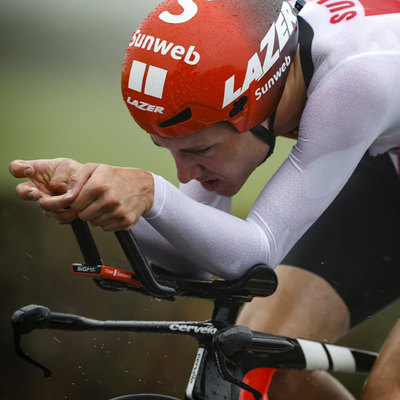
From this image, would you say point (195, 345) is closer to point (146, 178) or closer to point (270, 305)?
point (270, 305)

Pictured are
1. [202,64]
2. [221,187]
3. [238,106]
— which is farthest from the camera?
[221,187]

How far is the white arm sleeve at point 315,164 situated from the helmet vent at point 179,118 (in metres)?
0.23

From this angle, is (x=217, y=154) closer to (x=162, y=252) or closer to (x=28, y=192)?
(x=162, y=252)

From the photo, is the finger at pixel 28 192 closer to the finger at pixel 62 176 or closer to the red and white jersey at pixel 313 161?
the finger at pixel 62 176

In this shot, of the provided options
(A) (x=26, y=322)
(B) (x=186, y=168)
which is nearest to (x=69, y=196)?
(A) (x=26, y=322)

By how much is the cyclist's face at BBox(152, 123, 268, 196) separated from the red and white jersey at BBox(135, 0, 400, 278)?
0.52 ft

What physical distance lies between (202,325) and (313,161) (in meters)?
0.50

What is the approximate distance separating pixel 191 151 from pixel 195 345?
4.22 metres

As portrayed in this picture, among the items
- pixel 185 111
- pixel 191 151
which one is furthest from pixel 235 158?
pixel 185 111

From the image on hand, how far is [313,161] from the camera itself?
5.33 feet

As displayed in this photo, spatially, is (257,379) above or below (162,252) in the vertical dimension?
below

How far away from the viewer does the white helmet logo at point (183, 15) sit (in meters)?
1.59

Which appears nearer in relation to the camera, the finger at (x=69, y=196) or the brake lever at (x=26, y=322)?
the finger at (x=69, y=196)

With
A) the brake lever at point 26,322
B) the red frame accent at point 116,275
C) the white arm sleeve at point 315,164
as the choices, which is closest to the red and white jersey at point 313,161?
the white arm sleeve at point 315,164
